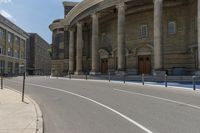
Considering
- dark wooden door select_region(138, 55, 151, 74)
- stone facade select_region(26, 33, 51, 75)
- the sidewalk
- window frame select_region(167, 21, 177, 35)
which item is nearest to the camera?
the sidewalk

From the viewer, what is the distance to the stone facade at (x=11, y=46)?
87.1m

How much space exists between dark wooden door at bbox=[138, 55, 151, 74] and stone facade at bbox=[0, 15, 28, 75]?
42.7 metres

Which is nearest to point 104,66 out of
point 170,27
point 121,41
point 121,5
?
point 121,41

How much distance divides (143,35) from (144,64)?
4084 mm

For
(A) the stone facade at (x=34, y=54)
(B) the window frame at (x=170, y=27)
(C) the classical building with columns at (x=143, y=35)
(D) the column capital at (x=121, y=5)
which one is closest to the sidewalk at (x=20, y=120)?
(C) the classical building with columns at (x=143, y=35)

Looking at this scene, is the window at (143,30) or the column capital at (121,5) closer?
the column capital at (121,5)

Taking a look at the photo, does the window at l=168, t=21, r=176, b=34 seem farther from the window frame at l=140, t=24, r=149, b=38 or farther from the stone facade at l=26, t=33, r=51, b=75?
the stone facade at l=26, t=33, r=51, b=75

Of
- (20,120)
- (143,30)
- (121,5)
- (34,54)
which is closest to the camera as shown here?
(20,120)

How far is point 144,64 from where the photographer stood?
146 feet

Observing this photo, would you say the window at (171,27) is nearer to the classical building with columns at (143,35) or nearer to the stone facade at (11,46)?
the classical building with columns at (143,35)

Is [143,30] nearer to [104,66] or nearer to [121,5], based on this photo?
[121,5]

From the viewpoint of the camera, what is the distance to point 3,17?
288ft

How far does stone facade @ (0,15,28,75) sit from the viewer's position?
87125mm

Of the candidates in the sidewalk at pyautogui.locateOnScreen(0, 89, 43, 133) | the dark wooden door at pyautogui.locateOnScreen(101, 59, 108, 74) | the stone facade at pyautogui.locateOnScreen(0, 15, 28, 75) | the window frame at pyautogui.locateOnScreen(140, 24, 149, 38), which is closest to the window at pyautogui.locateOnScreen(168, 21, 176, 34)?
the window frame at pyautogui.locateOnScreen(140, 24, 149, 38)
